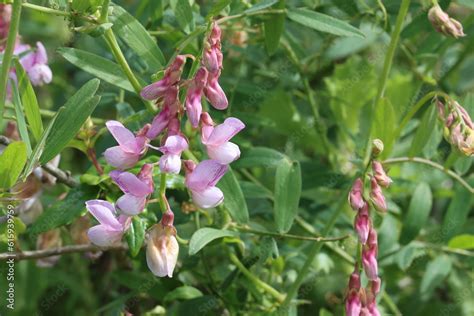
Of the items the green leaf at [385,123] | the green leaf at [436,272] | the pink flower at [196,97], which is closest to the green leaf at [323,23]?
the green leaf at [385,123]

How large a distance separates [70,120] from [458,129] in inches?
21.0

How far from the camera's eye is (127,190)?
3.40 feet

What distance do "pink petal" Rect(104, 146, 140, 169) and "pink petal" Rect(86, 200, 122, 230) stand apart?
0.06 m

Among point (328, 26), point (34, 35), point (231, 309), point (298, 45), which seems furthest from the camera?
point (34, 35)

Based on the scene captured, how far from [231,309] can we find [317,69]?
0.69m

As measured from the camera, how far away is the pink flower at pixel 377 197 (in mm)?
1162

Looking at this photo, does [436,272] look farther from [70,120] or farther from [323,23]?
[70,120]

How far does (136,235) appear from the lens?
1214 mm

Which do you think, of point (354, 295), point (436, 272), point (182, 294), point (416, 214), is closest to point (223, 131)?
point (354, 295)

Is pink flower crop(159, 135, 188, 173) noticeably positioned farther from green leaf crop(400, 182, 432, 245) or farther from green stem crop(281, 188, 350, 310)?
green leaf crop(400, 182, 432, 245)

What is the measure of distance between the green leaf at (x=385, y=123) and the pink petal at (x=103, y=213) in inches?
18.8

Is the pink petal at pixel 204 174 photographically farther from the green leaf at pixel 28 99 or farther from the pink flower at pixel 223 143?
the green leaf at pixel 28 99

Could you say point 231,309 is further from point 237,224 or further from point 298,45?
point 298,45

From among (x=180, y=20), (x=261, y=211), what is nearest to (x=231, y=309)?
(x=261, y=211)
